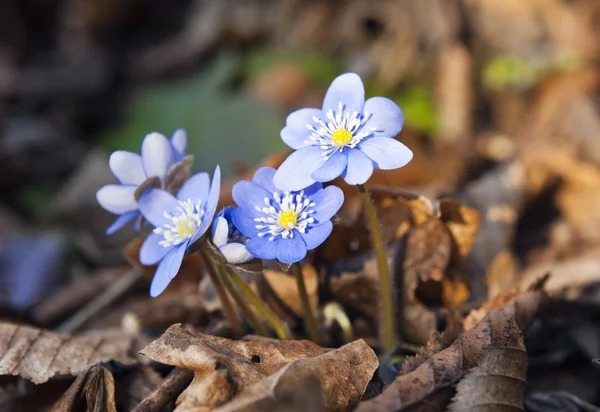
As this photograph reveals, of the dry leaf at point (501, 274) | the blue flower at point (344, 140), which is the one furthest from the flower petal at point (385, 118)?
the dry leaf at point (501, 274)

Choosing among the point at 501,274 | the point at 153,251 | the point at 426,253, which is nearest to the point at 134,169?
the point at 153,251

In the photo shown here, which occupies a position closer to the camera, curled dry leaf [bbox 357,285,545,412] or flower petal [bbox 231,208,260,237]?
curled dry leaf [bbox 357,285,545,412]

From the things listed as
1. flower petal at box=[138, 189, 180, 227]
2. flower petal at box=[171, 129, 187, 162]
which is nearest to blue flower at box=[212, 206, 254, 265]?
flower petal at box=[138, 189, 180, 227]

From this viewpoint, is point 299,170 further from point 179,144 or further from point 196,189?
point 179,144

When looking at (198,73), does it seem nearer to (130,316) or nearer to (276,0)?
(276,0)

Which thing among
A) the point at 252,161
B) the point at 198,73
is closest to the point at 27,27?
the point at 198,73

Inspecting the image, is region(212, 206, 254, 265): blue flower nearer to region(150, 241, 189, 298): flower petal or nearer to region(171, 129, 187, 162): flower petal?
region(150, 241, 189, 298): flower petal

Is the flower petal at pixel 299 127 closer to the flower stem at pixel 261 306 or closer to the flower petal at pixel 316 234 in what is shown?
the flower petal at pixel 316 234
